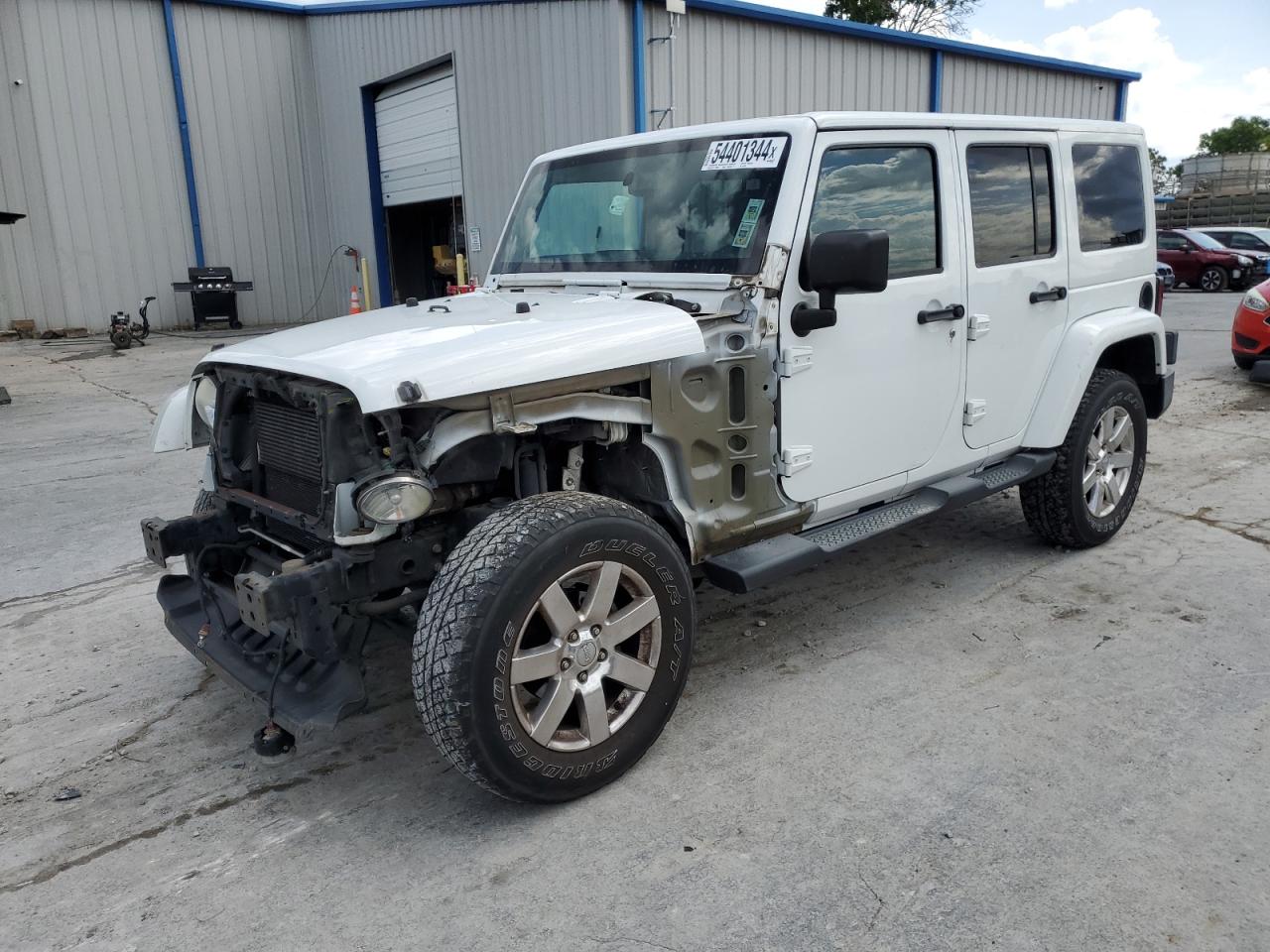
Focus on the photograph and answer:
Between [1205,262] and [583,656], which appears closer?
[583,656]

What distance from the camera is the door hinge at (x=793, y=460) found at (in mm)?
3543

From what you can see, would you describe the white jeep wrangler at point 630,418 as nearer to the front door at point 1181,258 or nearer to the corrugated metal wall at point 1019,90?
the corrugated metal wall at point 1019,90

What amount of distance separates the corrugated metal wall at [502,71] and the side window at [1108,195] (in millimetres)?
8113

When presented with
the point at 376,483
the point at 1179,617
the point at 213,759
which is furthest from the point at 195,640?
the point at 1179,617

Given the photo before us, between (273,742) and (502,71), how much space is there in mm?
12198

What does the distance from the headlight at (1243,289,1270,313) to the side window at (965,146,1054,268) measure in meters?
6.47

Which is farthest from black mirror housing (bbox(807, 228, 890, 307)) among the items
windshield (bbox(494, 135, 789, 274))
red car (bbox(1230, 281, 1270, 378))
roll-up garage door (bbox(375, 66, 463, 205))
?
roll-up garage door (bbox(375, 66, 463, 205))

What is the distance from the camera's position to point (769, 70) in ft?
45.8

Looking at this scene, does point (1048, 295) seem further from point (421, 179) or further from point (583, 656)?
point (421, 179)

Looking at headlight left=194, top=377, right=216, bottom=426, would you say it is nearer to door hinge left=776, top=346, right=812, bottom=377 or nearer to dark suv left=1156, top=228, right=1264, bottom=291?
door hinge left=776, top=346, right=812, bottom=377

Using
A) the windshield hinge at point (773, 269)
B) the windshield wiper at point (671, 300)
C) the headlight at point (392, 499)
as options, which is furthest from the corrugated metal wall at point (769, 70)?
the headlight at point (392, 499)

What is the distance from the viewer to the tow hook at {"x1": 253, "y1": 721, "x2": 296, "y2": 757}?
10.8 feet

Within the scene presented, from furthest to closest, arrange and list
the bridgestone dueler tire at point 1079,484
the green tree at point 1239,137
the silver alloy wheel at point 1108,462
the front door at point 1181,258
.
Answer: the green tree at point 1239,137
the front door at point 1181,258
the silver alloy wheel at point 1108,462
the bridgestone dueler tire at point 1079,484

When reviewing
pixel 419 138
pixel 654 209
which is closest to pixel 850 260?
pixel 654 209
